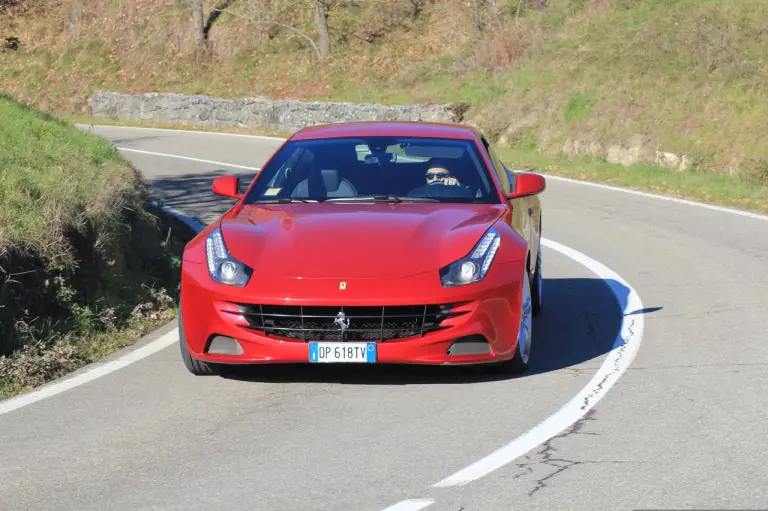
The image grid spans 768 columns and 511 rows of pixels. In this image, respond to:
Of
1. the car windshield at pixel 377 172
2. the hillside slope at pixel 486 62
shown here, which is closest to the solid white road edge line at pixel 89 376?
the car windshield at pixel 377 172

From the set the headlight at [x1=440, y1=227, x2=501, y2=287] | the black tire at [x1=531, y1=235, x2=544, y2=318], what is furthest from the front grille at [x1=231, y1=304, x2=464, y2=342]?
the black tire at [x1=531, y1=235, x2=544, y2=318]

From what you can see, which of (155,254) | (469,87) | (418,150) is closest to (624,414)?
(418,150)

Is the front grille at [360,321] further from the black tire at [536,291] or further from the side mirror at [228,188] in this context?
the black tire at [536,291]

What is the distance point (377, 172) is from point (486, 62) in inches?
1098

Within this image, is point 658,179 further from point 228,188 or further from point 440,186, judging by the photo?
point 228,188

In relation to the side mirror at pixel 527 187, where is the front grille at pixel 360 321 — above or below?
below

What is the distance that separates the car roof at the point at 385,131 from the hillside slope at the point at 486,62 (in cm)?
1332

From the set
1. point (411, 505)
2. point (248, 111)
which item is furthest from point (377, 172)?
point (248, 111)

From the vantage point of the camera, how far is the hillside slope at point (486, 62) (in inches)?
1041

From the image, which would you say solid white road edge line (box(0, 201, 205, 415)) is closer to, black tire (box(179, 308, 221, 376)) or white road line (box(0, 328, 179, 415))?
white road line (box(0, 328, 179, 415))

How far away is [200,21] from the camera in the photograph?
50.7 m

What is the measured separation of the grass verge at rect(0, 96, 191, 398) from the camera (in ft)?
27.7

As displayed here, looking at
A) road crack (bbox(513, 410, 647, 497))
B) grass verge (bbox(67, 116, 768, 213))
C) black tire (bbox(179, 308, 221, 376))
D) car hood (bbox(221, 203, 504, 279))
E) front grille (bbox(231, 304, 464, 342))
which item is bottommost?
grass verge (bbox(67, 116, 768, 213))

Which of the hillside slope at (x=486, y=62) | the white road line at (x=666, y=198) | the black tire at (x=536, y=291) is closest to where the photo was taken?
the black tire at (x=536, y=291)
